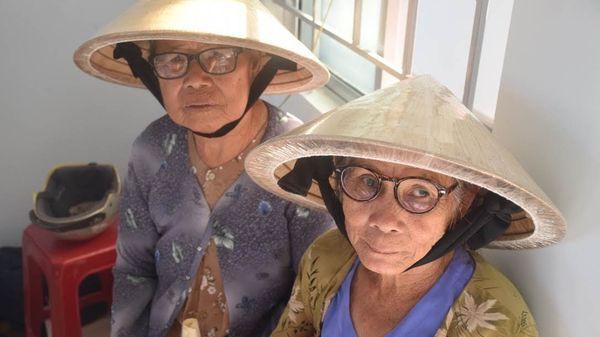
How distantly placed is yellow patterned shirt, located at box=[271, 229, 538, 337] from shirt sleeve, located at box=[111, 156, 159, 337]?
436mm

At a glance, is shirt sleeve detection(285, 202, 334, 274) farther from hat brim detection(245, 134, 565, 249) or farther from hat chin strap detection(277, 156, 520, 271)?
hat chin strap detection(277, 156, 520, 271)

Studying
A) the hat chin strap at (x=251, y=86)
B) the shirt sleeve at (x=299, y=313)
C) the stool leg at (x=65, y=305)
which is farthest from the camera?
the stool leg at (x=65, y=305)

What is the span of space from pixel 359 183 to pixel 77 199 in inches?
57.8

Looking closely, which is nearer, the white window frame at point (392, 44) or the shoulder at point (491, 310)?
the shoulder at point (491, 310)

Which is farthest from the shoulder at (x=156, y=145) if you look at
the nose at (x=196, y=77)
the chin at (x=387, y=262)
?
the chin at (x=387, y=262)

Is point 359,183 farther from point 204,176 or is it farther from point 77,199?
point 77,199

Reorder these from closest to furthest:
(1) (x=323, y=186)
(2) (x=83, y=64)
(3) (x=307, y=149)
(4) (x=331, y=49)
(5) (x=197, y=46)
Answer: (3) (x=307, y=149) < (1) (x=323, y=186) < (5) (x=197, y=46) < (2) (x=83, y=64) < (4) (x=331, y=49)

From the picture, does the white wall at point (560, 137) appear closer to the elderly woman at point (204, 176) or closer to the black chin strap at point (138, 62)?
the elderly woman at point (204, 176)

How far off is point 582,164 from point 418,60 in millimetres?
755

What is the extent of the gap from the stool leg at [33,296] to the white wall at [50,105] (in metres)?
0.42

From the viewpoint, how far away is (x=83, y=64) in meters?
1.29

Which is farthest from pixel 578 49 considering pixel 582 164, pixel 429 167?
pixel 429 167

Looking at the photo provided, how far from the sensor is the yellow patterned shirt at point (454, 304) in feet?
2.74

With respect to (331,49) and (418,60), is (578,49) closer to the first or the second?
(418,60)
